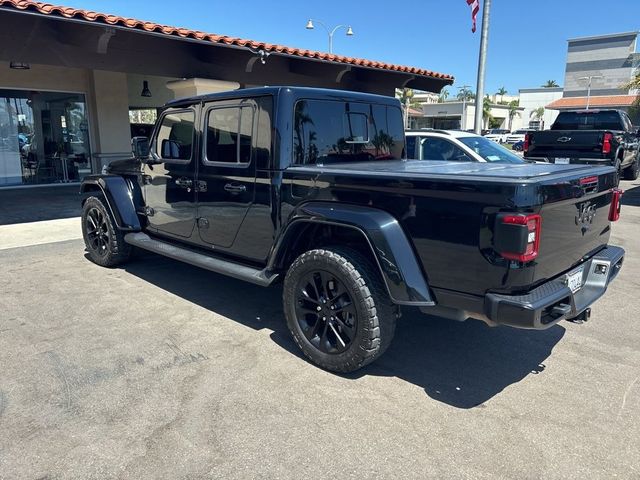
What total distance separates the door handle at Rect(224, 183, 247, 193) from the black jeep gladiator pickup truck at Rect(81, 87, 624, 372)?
0.02 metres

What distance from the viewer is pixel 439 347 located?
3836 millimetres

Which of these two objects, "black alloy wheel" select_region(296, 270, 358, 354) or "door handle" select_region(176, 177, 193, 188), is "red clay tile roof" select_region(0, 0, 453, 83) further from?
"black alloy wheel" select_region(296, 270, 358, 354)

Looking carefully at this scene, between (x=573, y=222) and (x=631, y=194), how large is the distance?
11514mm

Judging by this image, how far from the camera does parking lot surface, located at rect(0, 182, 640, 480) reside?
248 cm

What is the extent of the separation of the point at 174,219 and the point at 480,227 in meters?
3.16

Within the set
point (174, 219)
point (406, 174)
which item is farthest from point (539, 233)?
point (174, 219)

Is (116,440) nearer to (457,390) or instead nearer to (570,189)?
(457,390)

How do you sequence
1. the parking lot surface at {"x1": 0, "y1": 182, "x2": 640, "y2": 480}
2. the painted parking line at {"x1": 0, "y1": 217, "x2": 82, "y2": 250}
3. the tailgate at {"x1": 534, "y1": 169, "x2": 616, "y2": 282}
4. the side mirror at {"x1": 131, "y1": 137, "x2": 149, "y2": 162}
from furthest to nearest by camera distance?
the painted parking line at {"x1": 0, "y1": 217, "x2": 82, "y2": 250} → the side mirror at {"x1": 131, "y1": 137, "x2": 149, "y2": 162} → the tailgate at {"x1": 534, "y1": 169, "x2": 616, "y2": 282} → the parking lot surface at {"x1": 0, "y1": 182, "x2": 640, "y2": 480}

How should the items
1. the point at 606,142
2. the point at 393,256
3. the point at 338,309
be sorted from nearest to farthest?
the point at 393,256 → the point at 338,309 → the point at 606,142

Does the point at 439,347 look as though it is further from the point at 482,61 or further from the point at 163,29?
the point at 482,61

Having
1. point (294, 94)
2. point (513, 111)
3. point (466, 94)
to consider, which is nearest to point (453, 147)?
point (294, 94)

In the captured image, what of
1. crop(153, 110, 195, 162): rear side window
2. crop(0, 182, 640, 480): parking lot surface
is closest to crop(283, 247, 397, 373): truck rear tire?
crop(0, 182, 640, 480): parking lot surface

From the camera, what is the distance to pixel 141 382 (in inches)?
129

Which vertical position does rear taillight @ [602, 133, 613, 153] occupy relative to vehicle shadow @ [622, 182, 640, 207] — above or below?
above
